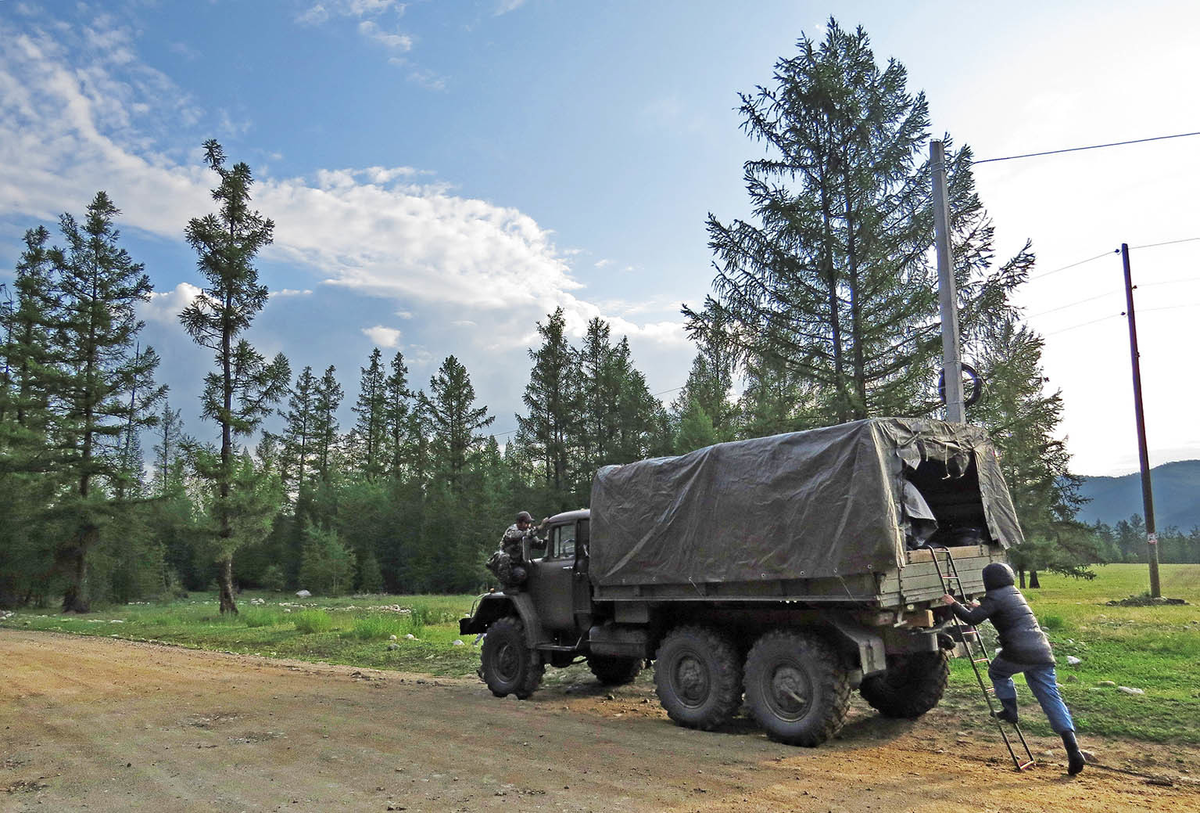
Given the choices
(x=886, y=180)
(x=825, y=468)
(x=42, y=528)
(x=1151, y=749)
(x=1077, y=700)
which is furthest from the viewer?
(x=42, y=528)

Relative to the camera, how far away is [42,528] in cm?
3045

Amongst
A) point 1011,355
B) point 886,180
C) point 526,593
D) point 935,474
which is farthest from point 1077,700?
point 886,180

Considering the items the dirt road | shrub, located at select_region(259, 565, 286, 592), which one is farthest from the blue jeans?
shrub, located at select_region(259, 565, 286, 592)

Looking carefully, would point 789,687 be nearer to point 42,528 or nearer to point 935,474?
point 935,474

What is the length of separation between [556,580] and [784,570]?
13.0 ft

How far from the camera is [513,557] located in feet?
35.4

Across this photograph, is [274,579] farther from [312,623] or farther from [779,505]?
[779,505]

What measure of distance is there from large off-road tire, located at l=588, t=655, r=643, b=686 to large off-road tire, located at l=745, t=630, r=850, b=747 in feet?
11.9

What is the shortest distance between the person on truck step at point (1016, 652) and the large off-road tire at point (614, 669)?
5.49 metres

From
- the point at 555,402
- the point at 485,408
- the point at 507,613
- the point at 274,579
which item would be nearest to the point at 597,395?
the point at 555,402

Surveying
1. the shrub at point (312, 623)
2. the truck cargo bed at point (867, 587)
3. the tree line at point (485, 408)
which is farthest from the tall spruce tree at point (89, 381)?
the truck cargo bed at point (867, 587)

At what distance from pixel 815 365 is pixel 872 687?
813 centimetres

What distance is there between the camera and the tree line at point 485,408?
49.4ft

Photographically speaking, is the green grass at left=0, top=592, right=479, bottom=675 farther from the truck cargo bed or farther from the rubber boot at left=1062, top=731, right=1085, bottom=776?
the rubber boot at left=1062, top=731, right=1085, bottom=776
